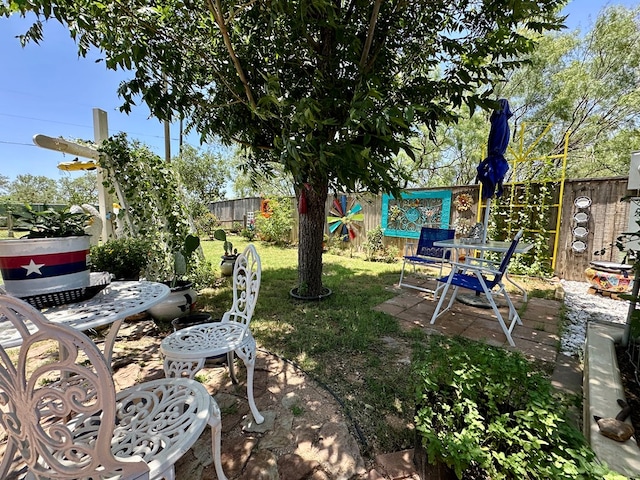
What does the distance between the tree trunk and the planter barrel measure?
8.49ft

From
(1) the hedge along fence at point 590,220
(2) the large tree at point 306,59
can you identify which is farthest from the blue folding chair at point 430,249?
(2) the large tree at point 306,59

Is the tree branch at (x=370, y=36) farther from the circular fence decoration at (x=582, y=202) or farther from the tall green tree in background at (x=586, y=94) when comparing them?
the tall green tree in background at (x=586, y=94)

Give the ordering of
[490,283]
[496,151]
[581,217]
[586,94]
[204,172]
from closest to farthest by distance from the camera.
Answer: [490,283], [496,151], [581,217], [586,94], [204,172]

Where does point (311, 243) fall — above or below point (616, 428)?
above

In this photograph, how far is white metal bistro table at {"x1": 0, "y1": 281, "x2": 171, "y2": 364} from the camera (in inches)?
40.5

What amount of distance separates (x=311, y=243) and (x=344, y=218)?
398 cm

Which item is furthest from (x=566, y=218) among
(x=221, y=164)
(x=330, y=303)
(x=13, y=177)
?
(x=13, y=177)

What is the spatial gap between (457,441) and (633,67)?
1201cm

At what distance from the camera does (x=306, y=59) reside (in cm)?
288

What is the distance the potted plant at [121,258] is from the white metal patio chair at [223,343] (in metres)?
1.65

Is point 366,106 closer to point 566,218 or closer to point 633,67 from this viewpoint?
point 566,218

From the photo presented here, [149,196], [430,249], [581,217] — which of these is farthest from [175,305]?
[581,217]

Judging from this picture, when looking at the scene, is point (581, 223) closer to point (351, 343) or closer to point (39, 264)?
point (351, 343)

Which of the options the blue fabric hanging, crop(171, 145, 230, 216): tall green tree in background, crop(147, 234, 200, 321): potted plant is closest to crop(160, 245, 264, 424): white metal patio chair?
crop(147, 234, 200, 321): potted plant
